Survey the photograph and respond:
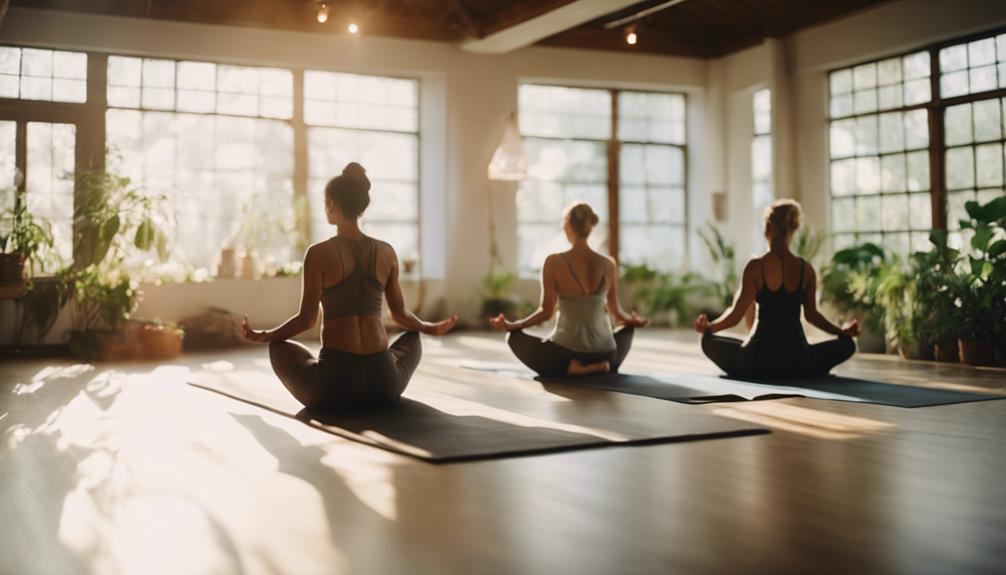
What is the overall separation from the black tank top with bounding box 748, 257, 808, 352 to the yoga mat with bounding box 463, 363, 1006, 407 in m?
0.21

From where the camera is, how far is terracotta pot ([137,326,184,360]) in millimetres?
7812

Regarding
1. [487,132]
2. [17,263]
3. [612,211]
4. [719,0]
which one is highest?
[719,0]

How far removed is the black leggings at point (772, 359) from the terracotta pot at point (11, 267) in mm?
4961

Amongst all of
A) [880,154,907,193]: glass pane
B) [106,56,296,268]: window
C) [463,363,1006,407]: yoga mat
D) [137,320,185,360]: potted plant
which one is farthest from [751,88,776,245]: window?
[137,320,185,360]: potted plant

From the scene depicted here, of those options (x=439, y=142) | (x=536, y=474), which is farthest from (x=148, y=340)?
(x=536, y=474)

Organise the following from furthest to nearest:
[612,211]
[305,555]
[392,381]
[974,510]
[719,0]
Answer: [612,211]
[719,0]
[392,381]
[974,510]
[305,555]

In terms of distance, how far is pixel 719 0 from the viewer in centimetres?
1025

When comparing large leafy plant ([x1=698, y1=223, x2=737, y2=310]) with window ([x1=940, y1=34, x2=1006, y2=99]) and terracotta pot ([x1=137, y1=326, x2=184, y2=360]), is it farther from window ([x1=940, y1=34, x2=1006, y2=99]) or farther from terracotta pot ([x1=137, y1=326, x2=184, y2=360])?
terracotta pot ([x1=137, y1=326, x2=184, y2=360])

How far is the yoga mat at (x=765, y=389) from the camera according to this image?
16.4ft

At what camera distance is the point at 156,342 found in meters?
7.82

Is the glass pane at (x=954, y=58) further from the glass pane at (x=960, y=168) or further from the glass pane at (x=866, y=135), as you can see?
the glass pane at (x=866, y=135)

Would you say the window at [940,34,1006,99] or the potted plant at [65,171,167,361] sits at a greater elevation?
the window at [940,34,1006,99]

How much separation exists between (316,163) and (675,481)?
7.81m

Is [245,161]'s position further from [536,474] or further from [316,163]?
[536,474]
